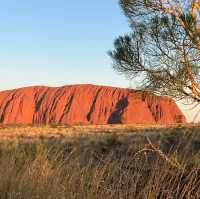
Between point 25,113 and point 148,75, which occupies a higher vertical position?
point 148,75

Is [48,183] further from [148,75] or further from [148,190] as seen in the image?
[148,75]

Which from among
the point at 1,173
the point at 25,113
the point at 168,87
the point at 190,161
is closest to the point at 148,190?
the point at 190,161

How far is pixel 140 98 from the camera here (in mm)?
18219

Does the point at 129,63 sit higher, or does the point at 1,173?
the point at 129,63

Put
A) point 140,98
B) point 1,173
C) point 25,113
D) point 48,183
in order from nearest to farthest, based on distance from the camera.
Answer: point 48,183 < point 1,173 < point 140,98 < point 25,113

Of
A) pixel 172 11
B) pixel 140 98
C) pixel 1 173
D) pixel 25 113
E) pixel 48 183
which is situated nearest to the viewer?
pixel 48 183

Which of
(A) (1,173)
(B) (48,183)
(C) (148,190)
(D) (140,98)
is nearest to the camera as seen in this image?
(C) (148,190)

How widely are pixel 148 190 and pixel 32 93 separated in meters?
108

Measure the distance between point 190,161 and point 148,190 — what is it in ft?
5.02

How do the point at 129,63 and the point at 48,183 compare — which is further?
the point at 129,63

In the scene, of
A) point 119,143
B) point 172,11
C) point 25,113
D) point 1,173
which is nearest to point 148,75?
point 172,11

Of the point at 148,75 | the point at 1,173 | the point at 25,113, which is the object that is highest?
the point at 148,75

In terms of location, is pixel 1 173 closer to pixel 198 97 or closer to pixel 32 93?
pixel 198 97

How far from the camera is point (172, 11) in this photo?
1628 centimetres
